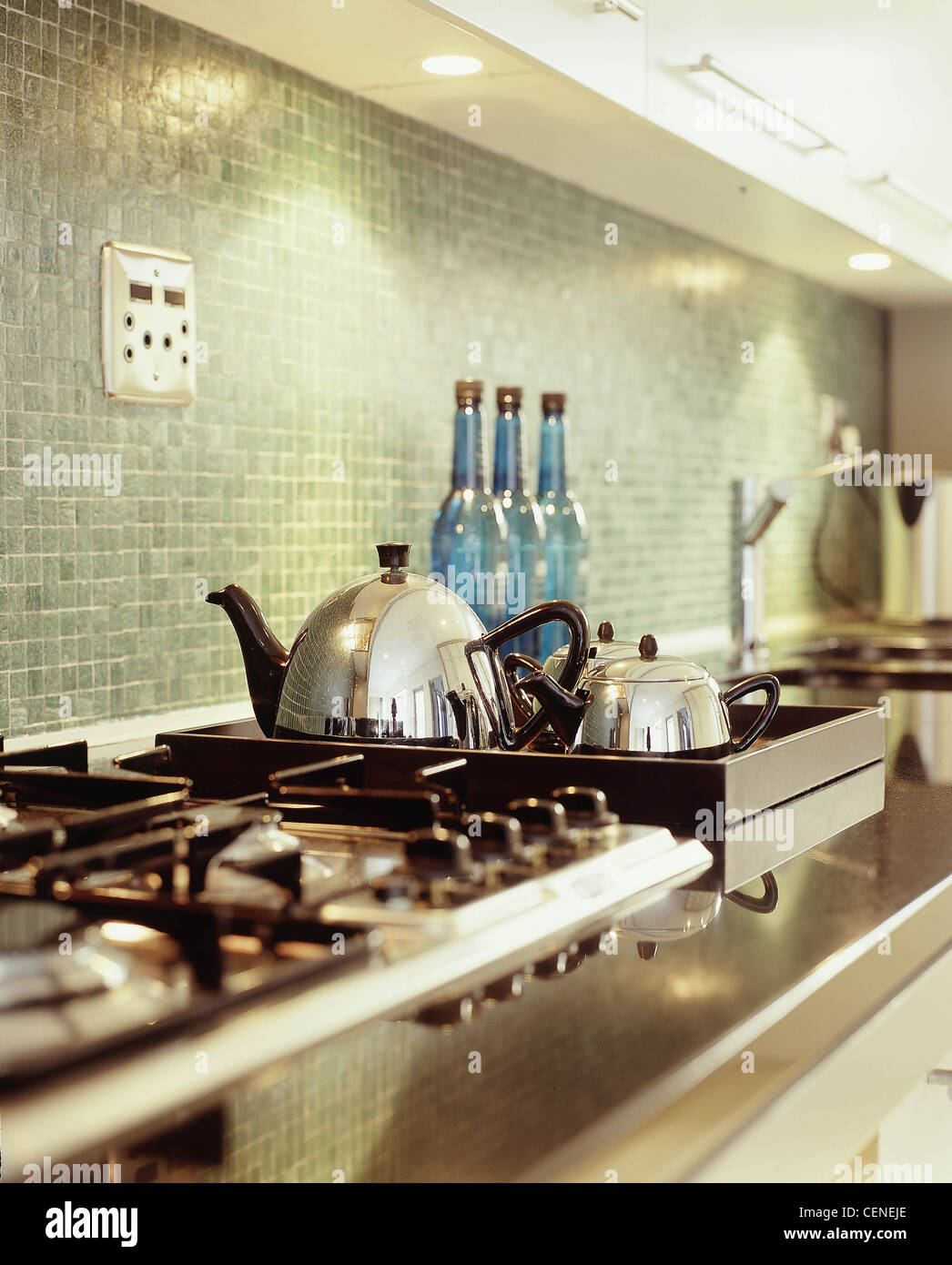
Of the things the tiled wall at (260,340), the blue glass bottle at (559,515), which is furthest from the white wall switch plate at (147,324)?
the blue glass bottle at (559,515)

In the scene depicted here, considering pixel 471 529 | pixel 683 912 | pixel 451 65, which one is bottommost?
pixel 683 912

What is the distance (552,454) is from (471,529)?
0.23m

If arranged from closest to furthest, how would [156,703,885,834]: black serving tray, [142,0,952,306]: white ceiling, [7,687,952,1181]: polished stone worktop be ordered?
[7,687,952,1181]: polished stone worktop < [156,703,885,834]: black serving tray < [142,0,952,306]: white ceiling

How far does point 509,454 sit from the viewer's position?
1718mm

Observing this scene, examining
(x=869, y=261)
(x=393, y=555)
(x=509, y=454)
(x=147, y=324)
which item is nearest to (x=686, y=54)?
(x=509, y=454)

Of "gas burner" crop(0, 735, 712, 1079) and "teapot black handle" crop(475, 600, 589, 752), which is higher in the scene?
"teapot black handle" crop(475, 600, 589, 752)

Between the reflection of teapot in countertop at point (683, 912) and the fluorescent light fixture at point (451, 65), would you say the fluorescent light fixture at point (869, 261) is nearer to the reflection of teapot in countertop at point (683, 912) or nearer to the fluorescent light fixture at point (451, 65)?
the fluorescent light fixture at point (451, 65)

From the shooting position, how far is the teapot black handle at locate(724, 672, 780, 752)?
1099mm

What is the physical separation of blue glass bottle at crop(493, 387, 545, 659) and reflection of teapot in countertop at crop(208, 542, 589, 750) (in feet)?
2.01

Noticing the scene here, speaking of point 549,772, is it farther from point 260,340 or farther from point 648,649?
point 260,340

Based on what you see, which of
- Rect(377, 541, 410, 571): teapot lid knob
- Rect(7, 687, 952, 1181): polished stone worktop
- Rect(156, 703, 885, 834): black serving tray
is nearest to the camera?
Rect(7, 687, 952, 1181): polished stone worktop

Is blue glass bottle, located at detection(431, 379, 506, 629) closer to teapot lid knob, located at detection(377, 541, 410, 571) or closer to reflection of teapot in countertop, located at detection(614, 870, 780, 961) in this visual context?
teapot lid knob, located at detection(377, 541, 410, 571)

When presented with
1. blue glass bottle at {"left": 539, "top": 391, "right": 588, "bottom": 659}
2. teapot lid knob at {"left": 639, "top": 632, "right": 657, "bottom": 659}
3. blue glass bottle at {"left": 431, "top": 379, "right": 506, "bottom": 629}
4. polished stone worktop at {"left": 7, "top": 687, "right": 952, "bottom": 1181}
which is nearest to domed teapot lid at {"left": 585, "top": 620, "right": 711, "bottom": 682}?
teapot lid knob at {"left": 639, "top": 632, "right": 657, "bottom": 659}

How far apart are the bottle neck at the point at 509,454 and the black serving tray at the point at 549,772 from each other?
2.24ft
